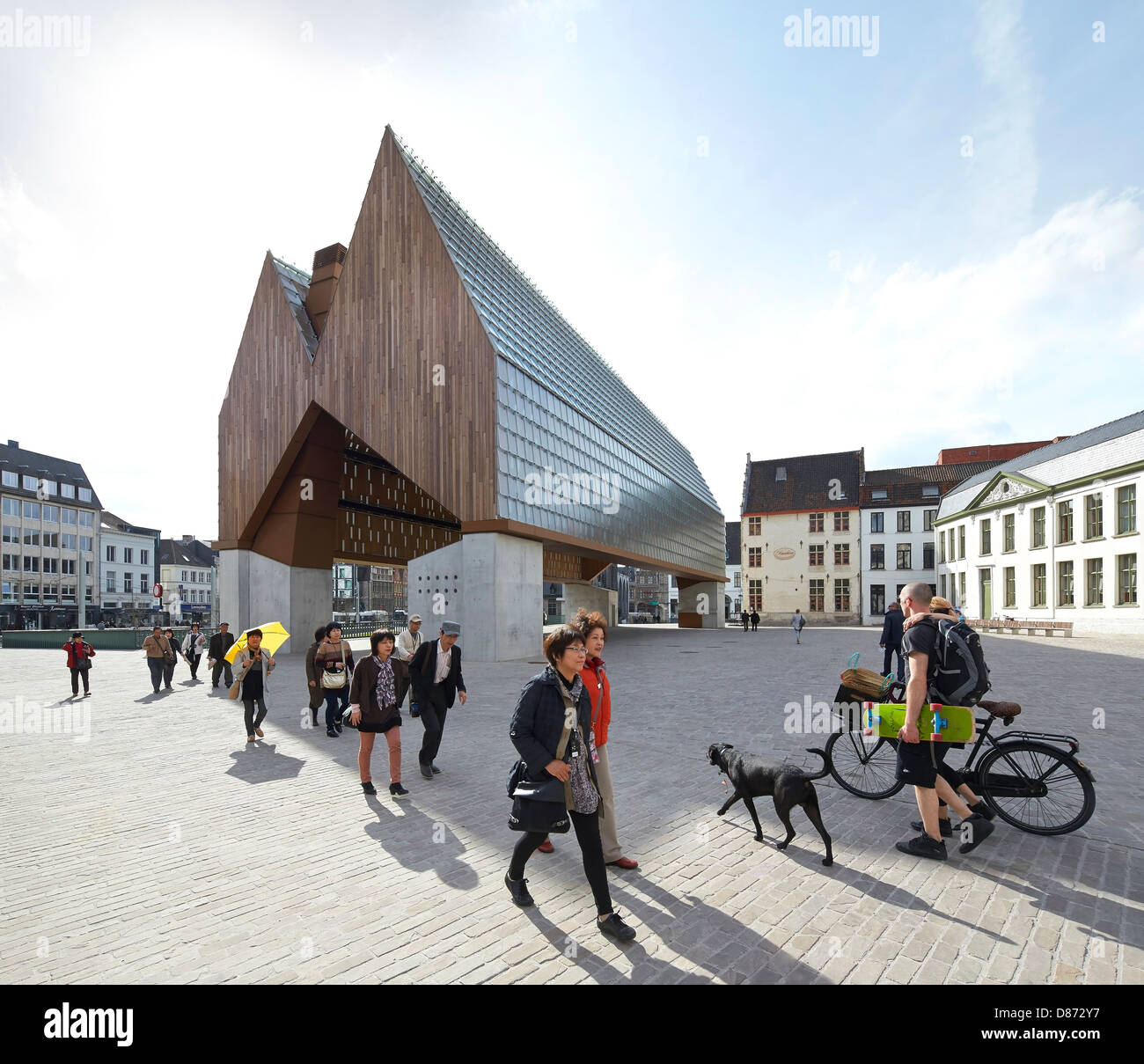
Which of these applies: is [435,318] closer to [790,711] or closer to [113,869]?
[790,711]

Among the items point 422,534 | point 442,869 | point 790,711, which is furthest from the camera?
point 422,534

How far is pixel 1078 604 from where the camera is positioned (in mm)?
37125

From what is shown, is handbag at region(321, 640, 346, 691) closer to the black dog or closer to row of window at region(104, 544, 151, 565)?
the black dog

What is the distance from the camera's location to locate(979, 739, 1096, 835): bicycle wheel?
5.26 m

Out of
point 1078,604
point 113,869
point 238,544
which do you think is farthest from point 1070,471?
point 113,869

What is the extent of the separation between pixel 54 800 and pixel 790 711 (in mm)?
10274

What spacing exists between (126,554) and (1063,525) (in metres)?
90.6

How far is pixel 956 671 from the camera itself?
493 centimetres

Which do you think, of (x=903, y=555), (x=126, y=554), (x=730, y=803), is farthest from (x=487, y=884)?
(x=126, y=554)

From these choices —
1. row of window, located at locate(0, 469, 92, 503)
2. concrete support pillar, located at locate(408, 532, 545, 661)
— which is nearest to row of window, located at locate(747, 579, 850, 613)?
concrete support pillar, located at locate(408, 532, 545, 661)

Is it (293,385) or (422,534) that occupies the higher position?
(293,385)

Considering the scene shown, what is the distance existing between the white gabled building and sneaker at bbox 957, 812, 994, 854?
118 feet

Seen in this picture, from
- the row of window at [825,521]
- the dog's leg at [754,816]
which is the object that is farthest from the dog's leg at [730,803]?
the row of window at [825,521]
